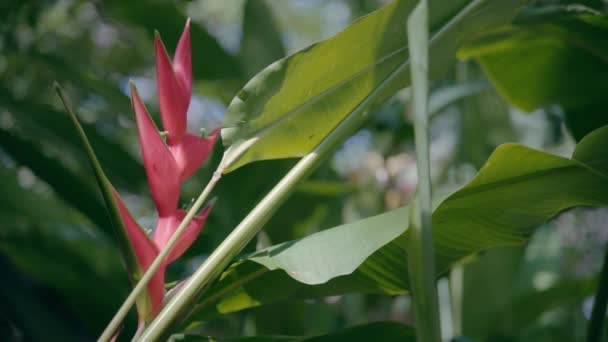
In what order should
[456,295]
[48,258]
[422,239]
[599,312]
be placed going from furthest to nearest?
1. [456,295]
2. [48,258]
3. [599,312]
4. [422,239]

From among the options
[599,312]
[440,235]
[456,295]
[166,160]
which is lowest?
[456,295]

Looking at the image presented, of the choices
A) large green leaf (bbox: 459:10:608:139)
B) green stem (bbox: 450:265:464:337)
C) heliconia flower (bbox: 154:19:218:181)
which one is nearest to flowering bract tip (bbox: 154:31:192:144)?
heliconia flower (bbox: 154:19:218:181)

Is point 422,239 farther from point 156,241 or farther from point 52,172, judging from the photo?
point 52,172

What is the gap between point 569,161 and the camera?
41 cm

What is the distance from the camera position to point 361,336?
1.57 feet

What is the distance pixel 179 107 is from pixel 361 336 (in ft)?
0.77

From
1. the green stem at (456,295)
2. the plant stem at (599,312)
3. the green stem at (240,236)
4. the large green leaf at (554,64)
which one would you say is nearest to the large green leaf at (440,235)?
the green stem at (240,236)

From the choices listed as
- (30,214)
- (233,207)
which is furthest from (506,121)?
(30,214)

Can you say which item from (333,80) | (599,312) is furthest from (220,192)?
(599,312)

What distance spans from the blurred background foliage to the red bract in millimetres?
138

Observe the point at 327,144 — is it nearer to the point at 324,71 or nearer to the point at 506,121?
the point at 324,71

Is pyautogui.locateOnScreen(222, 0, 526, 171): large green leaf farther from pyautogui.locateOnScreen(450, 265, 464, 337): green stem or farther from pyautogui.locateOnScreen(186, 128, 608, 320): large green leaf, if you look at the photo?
pyautogui.locateOnScreen(450, 265, 464, 337): green stem

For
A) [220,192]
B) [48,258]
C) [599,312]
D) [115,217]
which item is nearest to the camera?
[115,217]

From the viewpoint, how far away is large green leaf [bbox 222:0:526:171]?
0.45 metres
